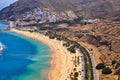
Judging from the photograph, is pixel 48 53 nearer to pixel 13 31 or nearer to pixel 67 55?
pixel 67 55

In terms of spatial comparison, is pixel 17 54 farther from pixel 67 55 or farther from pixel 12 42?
pixel 12 42

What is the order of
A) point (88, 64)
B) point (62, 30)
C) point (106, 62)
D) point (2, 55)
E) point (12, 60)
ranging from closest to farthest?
point (88, 64)
point (106, 62)
point (12, 60)
point (2, 55)
point (62, 30)

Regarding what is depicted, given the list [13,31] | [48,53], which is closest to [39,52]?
[48,53]

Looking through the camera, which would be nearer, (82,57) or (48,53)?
(82,57)

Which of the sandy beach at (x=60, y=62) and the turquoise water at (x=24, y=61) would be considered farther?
the turquoise water at (x=24, y=61)

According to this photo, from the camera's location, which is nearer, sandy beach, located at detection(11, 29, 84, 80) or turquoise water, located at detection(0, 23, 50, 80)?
sandy beach, located at detection(11, 29, 84, 80)

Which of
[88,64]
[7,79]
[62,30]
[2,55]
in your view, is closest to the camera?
→ [7,79]

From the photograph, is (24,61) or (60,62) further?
(24,61)
